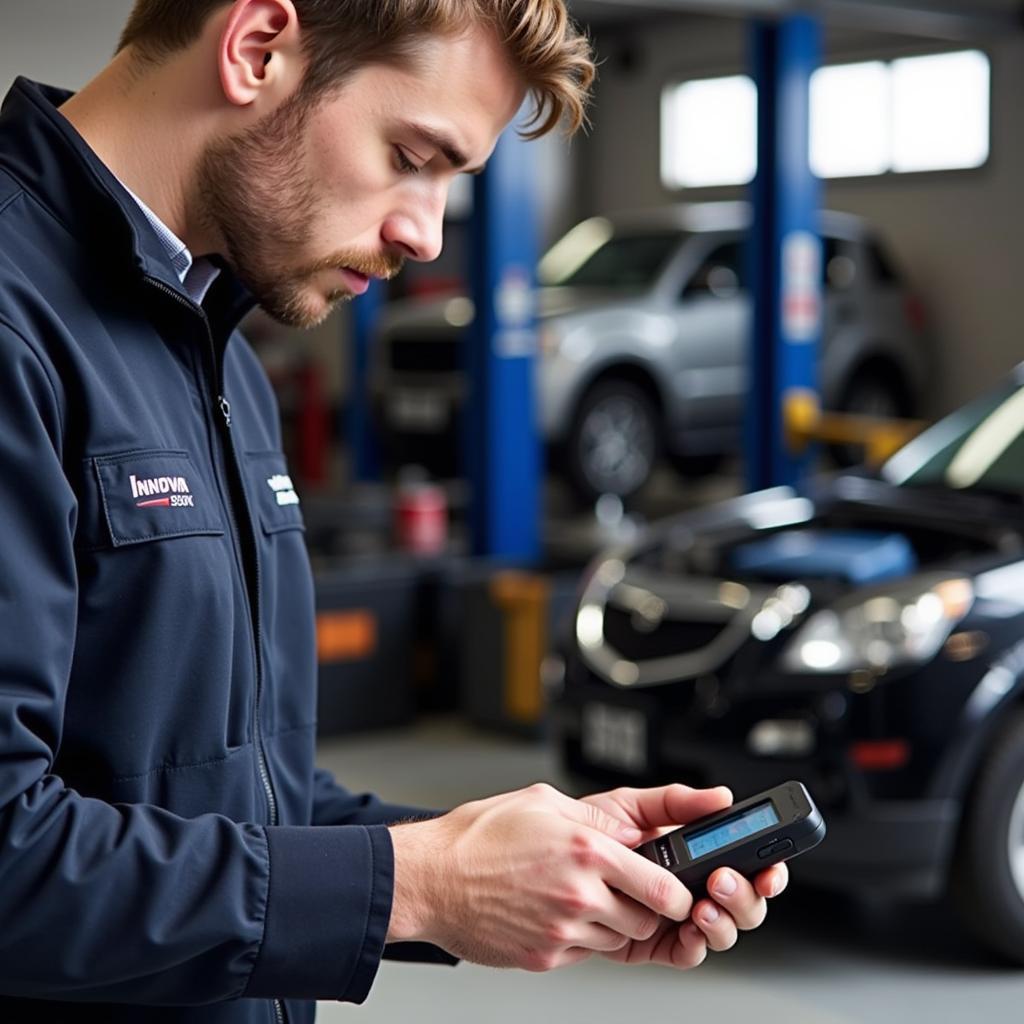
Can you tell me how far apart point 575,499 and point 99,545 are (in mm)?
7868

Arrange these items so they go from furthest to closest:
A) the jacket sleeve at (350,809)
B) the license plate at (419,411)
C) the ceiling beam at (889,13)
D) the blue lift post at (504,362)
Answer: the license plate at (419,411), the ceiling beam at (889,13), the blue lift post at (504,362), the jacket sleeve at (350,809)

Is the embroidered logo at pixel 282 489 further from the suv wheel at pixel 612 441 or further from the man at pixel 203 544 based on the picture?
the suv wheel at pixel 612 441

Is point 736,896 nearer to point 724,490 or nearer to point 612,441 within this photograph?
point 612,441

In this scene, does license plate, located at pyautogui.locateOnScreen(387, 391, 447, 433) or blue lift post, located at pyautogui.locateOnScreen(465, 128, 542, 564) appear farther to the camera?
license plate, located at pyautogui.locateOnScreen(387, 391, 447, 433)

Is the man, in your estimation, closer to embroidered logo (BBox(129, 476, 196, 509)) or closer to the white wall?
embroidered logo (BBox(129, 476, 196, 509))

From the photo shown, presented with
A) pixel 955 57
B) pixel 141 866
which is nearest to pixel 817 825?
pixel 141 866

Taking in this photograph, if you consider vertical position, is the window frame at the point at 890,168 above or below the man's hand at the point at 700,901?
above

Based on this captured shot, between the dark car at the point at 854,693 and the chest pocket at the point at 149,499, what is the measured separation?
93.5 inches

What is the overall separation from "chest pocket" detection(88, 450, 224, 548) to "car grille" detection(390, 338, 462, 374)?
7.76m

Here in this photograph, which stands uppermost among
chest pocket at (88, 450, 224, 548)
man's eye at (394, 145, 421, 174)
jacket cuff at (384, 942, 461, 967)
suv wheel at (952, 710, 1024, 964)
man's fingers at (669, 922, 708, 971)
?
man's eye at (394, 145, 421, 174)

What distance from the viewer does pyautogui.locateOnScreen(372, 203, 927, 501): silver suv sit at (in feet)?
28.7

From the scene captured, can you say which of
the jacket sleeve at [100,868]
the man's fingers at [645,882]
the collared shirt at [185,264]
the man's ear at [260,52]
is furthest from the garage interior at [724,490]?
the man's fingers at [645,882]

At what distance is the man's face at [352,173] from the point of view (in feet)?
3.96

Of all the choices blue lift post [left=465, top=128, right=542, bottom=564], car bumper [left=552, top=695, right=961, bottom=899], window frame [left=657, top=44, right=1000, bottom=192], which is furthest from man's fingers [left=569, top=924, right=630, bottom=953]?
window frame [left=657, top=44, right=1000, bottom=192]
